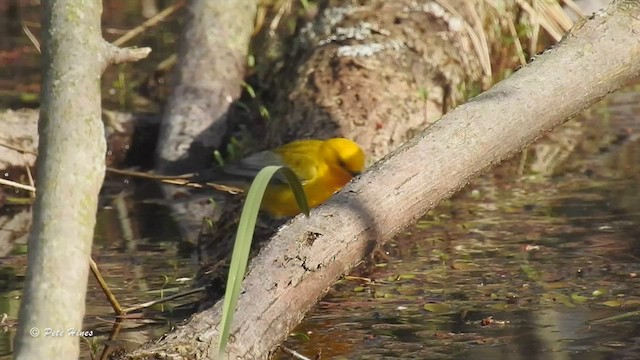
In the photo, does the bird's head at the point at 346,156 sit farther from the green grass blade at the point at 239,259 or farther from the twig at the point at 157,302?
the green grass blade at the point at 239,259

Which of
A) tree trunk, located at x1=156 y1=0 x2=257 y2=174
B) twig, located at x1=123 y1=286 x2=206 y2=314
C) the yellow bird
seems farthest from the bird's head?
tree trunk, located at x1=156 y1=0 x2=257 y2=174

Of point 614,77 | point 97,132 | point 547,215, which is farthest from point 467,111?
point 97,132

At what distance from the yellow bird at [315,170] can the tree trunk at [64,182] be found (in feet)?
9.35

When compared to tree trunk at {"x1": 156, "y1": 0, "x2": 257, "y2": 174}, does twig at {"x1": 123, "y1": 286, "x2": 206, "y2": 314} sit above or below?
below

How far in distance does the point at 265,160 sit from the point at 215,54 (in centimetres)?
197

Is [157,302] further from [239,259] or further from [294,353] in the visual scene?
[239,259]

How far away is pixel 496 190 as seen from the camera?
6.34 m

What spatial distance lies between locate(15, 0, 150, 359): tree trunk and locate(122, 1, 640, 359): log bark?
3.09 ft

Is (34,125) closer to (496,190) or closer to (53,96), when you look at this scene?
(496,190)

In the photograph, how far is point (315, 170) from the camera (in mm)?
5375

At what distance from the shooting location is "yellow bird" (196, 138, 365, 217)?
536cm

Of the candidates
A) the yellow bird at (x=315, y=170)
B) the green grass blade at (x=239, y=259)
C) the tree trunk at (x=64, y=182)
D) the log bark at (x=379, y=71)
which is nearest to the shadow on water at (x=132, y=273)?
the yellow bird at (x=315, y=170)

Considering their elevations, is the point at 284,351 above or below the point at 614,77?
below

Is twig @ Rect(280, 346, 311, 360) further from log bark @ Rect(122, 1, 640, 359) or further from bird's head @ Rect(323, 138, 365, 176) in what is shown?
bird's head @ Rect(323, 138, 365, 176)
